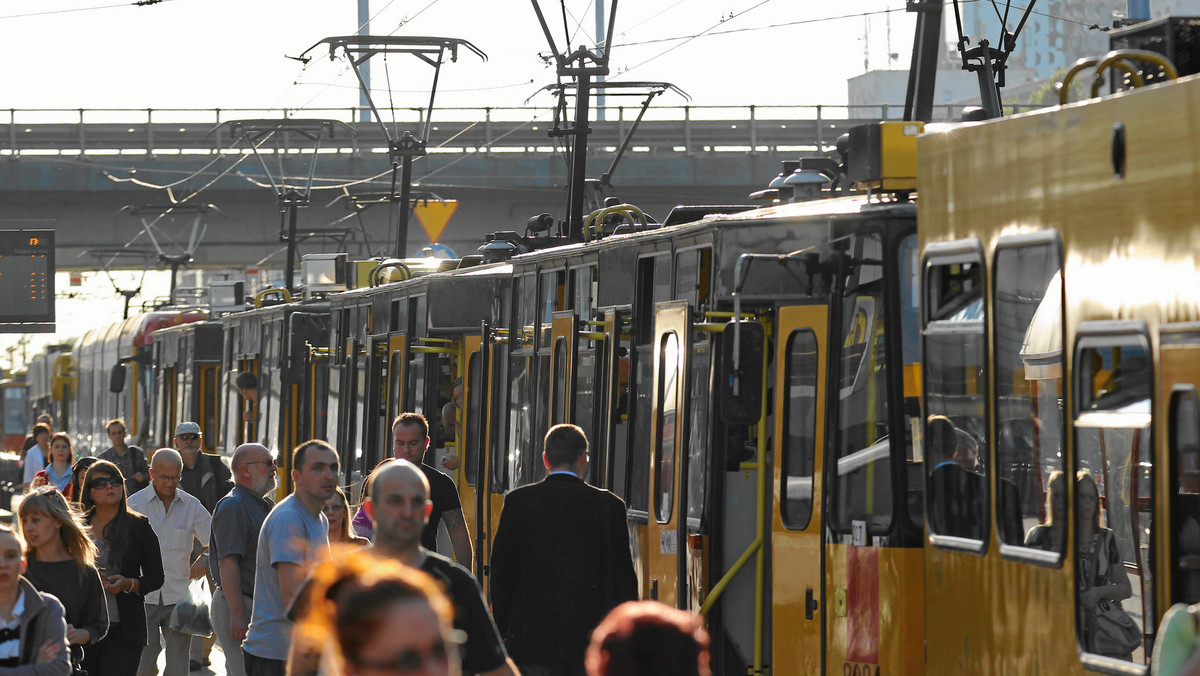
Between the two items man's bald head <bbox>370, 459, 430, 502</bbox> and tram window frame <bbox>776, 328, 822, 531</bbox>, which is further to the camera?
tram window frame <bbox>776, 328, 822, 531</bbox>

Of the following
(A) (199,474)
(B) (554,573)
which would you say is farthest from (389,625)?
(A) (199,474)

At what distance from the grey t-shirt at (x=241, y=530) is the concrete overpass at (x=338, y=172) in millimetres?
34555

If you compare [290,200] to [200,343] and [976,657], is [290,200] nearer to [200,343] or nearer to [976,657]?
[200,343]

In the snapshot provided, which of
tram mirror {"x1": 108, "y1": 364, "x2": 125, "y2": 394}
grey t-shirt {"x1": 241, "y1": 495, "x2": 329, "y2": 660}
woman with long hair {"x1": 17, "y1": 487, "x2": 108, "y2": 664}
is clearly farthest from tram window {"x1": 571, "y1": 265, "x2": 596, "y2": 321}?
tram mirror {"x1": 108, "y1": 364, "x2": 125, "y2": 394}

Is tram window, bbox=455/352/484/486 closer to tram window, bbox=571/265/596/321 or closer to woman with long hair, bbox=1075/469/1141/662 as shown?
tram window, bbox=571/265/596/321

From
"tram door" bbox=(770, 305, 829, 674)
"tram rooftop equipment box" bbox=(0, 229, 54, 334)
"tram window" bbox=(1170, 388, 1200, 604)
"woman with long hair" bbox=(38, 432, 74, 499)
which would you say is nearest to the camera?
"tram window" bbox=(1170, 388, 1200, 604)

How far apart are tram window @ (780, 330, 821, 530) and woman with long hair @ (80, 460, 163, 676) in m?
3.12

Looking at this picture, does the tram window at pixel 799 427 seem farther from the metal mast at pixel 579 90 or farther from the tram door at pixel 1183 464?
the metal mast at pixel 579 90

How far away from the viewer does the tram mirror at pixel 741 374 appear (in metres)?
8.37

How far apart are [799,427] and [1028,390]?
232 centimetres

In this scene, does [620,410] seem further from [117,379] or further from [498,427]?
[117,379]

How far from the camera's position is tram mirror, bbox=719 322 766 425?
8367 mm

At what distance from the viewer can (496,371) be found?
48.1 feet

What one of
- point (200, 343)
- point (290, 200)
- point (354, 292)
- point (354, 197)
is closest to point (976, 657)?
point (354, 292)
